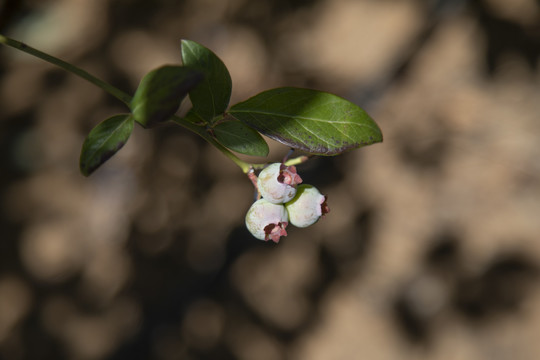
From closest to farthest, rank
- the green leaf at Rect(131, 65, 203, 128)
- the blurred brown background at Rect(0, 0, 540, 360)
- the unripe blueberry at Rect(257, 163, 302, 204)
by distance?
1. the green leaf at Rect(131, 65, 203, 128)
2. the unripe blueberry at Rect(257, 163, 302, 204)
3. the blurred brown background at Rect(0, 0, 540, 360)

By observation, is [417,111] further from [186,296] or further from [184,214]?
[186,296]

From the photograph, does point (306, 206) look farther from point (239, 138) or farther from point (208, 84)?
point (208, 84)

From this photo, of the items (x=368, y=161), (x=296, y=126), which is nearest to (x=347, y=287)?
(x=368, y=161)

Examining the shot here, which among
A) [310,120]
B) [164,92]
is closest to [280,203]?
[310,120]

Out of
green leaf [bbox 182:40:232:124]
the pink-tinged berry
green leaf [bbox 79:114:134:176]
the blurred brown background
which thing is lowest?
the blurred brown background

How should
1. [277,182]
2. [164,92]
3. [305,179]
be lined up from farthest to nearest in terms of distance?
1. [305,179]
2. [277,182]
3. [164,92]

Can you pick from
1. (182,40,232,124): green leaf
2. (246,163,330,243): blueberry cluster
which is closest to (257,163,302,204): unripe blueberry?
(246,163,330,243): blueberry cluster

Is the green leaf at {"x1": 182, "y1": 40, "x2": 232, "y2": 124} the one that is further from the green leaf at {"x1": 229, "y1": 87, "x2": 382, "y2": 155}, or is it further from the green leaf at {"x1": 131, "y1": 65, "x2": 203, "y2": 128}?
the green leaf at {"x1": 131, "y1": 65, "x2": 203, "y2": 128}
